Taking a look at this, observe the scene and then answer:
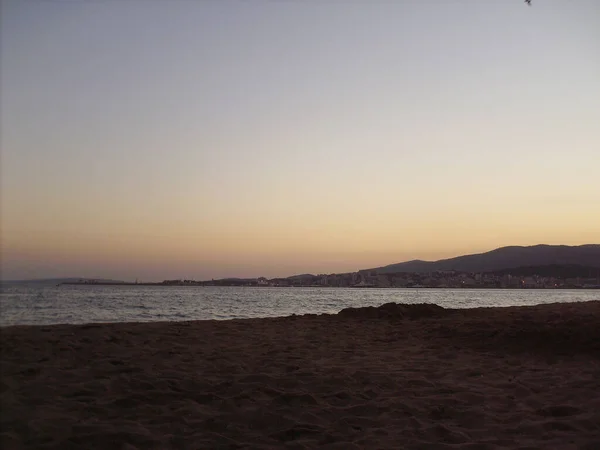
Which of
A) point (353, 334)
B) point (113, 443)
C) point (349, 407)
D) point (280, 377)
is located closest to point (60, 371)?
point (113, 443)

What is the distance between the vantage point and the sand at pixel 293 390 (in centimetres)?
362

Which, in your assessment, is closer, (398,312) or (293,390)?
(293,390)

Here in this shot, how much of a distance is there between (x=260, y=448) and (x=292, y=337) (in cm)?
585

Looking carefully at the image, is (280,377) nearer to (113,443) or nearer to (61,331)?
(113,443)

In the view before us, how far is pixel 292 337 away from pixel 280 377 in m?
3.78

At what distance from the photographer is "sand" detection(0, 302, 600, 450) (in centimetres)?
362

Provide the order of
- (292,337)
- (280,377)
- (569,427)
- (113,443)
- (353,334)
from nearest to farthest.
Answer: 1. (113,443)
2. (569,427)
3. (280,377)
4. (292,337)
5. (353,334)

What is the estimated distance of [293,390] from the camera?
5105 mm

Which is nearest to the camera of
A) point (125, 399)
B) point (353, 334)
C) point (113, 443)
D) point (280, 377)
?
point (113, 443)

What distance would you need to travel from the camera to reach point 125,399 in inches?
175

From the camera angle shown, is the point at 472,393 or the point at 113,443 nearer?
the point at 113,443

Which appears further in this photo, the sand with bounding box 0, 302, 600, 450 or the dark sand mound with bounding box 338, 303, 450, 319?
the dark sand mound with bounding box 338, 303, 450, 319

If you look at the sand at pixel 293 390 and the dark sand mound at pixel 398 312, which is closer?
the sand at pixel 293 390

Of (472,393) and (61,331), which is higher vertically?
(61,331)
